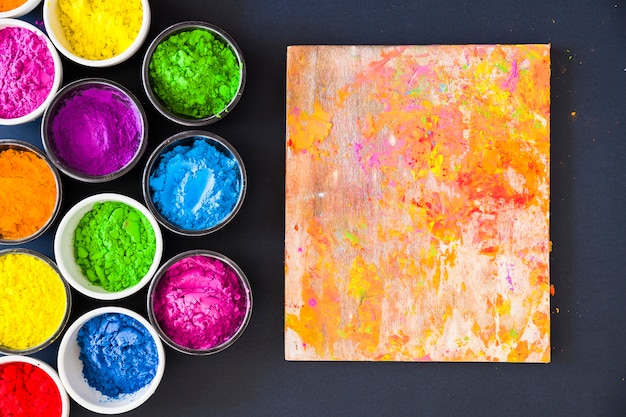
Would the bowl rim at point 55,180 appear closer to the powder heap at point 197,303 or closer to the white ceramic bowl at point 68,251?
the white ceramic bowl at point 68,251

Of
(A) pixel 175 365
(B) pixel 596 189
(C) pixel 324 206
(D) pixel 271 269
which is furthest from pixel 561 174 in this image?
(A) pixel 175 365

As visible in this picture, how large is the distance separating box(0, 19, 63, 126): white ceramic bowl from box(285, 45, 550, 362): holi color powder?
49cm

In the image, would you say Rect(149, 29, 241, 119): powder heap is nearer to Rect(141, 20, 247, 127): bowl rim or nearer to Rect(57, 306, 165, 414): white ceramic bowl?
Rect(141, 20, 247, 127): bowl rim

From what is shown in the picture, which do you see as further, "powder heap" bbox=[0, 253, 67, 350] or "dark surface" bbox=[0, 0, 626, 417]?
"dark surface" bbox=[0, 0, 626, 417]

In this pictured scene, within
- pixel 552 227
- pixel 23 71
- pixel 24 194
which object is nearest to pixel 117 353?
pixel 24 194

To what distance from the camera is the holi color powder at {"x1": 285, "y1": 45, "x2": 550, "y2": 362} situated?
1.23 m

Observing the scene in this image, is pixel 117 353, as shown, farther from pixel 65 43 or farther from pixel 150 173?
pixel 65 43

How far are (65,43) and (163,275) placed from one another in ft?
1.68

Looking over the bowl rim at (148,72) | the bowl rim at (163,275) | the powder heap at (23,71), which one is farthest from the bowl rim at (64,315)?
the bowl rim at (148,72)

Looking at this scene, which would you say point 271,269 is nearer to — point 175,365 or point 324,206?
point 324,206

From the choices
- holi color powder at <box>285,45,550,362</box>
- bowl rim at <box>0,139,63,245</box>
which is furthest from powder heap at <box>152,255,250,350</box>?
bowl rim at <box>0,139,63,245</box>

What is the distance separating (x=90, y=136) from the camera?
45.3 inches

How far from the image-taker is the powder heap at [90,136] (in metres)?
1.15

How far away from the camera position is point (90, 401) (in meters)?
1.16
